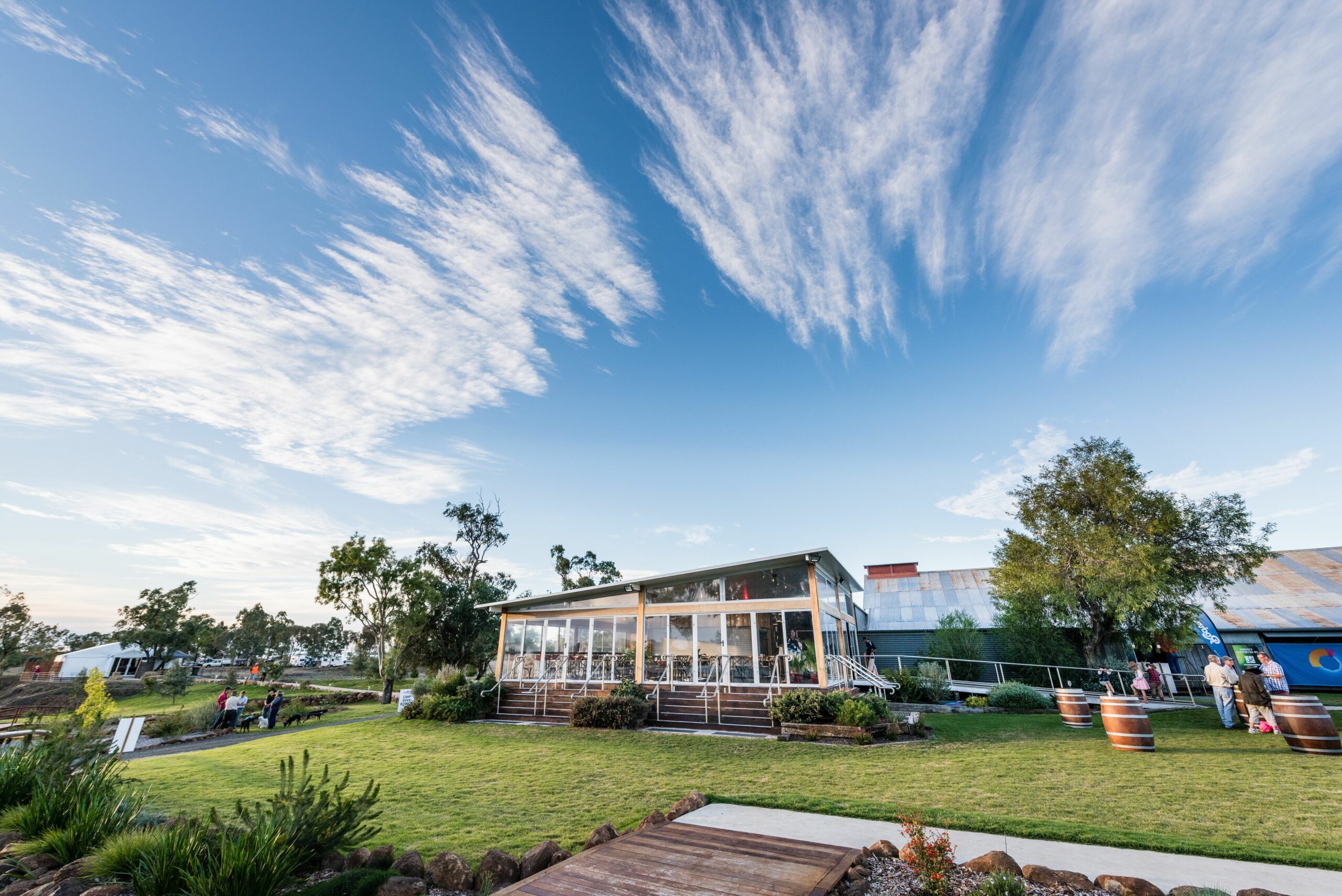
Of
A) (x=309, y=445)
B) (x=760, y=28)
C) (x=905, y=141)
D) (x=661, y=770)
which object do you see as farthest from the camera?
(x=309, y=445)

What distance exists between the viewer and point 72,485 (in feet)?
47.5

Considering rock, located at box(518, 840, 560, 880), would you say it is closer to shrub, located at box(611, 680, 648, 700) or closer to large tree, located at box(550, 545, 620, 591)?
shrub, located at box(611, 680, 648, 700)

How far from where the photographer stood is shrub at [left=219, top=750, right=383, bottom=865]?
3.75 metres

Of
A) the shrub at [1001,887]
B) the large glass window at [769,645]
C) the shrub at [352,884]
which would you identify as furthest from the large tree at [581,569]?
the shrub at [1001,887]

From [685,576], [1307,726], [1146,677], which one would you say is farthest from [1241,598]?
[685,576]

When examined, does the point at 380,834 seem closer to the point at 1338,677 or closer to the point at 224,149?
the point at 224,149

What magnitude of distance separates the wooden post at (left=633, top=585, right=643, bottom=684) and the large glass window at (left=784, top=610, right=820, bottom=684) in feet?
15.6

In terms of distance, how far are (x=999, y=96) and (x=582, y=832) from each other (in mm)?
15280

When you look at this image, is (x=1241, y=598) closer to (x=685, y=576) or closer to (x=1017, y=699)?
(x=1017, y=699)

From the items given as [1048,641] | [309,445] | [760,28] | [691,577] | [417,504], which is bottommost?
[1048,641]

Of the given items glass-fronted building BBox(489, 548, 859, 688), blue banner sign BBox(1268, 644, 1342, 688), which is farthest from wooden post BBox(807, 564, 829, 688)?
blue banner sign BBox(1268, 644, 1342, 688)

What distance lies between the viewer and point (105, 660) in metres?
45.6

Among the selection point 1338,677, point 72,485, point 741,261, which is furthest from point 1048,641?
point 72,485

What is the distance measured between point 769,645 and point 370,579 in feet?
92.0
